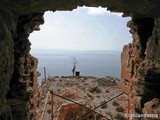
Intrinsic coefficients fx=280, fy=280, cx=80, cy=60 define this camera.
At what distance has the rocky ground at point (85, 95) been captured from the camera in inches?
446

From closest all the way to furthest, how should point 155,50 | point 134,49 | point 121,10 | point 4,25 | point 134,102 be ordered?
1. point 4,25
2. point 155,50
3. point 121,10
4. point 134,102
5. point 134,49

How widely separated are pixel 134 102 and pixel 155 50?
4.99ft

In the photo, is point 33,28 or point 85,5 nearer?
point 85,5

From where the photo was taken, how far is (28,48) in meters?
6.39

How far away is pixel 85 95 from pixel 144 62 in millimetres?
10073

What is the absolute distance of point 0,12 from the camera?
5.02 metres

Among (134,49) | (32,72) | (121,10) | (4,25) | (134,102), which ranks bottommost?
(134,102)

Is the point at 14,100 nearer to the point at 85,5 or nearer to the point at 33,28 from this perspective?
the point at 33,28

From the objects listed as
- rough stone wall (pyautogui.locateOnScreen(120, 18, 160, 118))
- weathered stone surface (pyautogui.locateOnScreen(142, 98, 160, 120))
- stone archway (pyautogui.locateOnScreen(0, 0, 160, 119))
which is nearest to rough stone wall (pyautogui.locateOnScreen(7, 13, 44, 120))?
stone archway (pyautogui.locateOnScreen(0, 0, 160, 119))

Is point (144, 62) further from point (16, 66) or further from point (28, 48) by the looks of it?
point (16, 66)

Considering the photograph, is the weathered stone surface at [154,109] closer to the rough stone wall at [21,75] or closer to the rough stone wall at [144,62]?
the rough stone wall at [144,62]

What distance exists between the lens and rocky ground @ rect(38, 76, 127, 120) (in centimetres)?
1132

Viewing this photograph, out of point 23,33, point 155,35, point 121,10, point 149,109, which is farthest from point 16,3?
point 149,109

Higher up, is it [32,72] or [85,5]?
[85,5]
